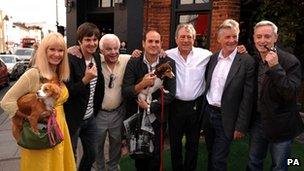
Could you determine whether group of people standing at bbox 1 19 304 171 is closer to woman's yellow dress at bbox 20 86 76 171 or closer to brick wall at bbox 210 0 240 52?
woman's yellow dress at bbox 20 86 76 171

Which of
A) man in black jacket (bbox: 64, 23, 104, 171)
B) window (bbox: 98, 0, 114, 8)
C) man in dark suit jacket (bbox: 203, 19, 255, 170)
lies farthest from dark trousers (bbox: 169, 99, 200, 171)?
window (bbox: 98, 0, 114, 8)

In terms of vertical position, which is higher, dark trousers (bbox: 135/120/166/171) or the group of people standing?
the group of people standing

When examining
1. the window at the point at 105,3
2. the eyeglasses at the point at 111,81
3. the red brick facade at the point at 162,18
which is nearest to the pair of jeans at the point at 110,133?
the eyeglasses at the point at 111,81

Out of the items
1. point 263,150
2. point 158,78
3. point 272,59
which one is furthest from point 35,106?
point 263,150

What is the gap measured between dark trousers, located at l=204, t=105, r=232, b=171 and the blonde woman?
5.58 feet

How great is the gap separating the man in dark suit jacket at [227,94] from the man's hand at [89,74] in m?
1.34

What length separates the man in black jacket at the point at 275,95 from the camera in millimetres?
3461

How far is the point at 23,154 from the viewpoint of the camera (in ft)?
11.1

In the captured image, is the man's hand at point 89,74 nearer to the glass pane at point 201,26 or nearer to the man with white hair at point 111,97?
the man with white hair at point 111,97

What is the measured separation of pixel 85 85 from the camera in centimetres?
379

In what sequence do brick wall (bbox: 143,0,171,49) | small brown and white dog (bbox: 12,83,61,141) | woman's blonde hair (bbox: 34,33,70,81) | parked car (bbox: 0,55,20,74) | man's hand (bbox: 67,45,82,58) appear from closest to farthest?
small brown and white dog (bbox: 12,83,61,141), woman's blonde hair (bbox: 34,33,70,81), man's hand (bbox: 67,45,82,58), brick wall (bbox: 143,0,171,49), parked car (bbox: 0,55,20,74)

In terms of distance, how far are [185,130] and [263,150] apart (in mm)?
1011

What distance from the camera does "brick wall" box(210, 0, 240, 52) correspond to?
7.48 meters

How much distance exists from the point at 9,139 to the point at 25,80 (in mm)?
4794
